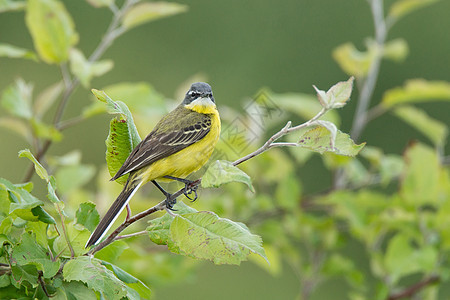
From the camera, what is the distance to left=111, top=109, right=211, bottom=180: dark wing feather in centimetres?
231

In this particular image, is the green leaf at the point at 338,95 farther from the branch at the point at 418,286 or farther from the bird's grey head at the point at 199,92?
the branch at the point at 418,286

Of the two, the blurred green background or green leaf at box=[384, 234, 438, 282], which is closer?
green leaf at box=[384, 234, 438, 282]

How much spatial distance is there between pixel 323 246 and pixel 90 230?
2.47 meters

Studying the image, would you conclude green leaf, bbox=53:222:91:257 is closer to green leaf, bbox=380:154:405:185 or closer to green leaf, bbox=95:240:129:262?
green leaf, bbox=95:240:129:262

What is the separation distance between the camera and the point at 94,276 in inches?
63.1

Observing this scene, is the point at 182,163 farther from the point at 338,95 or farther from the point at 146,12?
the point at 146,12

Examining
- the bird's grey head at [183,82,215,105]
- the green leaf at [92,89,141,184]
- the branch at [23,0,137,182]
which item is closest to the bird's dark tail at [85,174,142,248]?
the green leaf at [92,89,141,184]

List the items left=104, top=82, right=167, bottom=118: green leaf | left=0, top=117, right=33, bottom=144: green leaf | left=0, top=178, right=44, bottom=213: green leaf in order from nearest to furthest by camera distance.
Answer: left=0, top=178, right=44, bottom=213: green leaf, left=104, top=82, right=167, bottom=118: green leaf, left=0, top=117, right=33, bottom=144: green leaf

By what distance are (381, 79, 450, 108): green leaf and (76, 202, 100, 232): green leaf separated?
2.65 meters

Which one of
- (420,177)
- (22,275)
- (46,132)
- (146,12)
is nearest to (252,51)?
(146,12)

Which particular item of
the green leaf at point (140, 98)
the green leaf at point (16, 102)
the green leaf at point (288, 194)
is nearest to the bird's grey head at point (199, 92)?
the green leaf at point (140, 98)

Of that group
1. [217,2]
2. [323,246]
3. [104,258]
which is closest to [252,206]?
[323,246]

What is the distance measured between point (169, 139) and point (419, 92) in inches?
81.0

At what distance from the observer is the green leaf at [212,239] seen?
165cm
